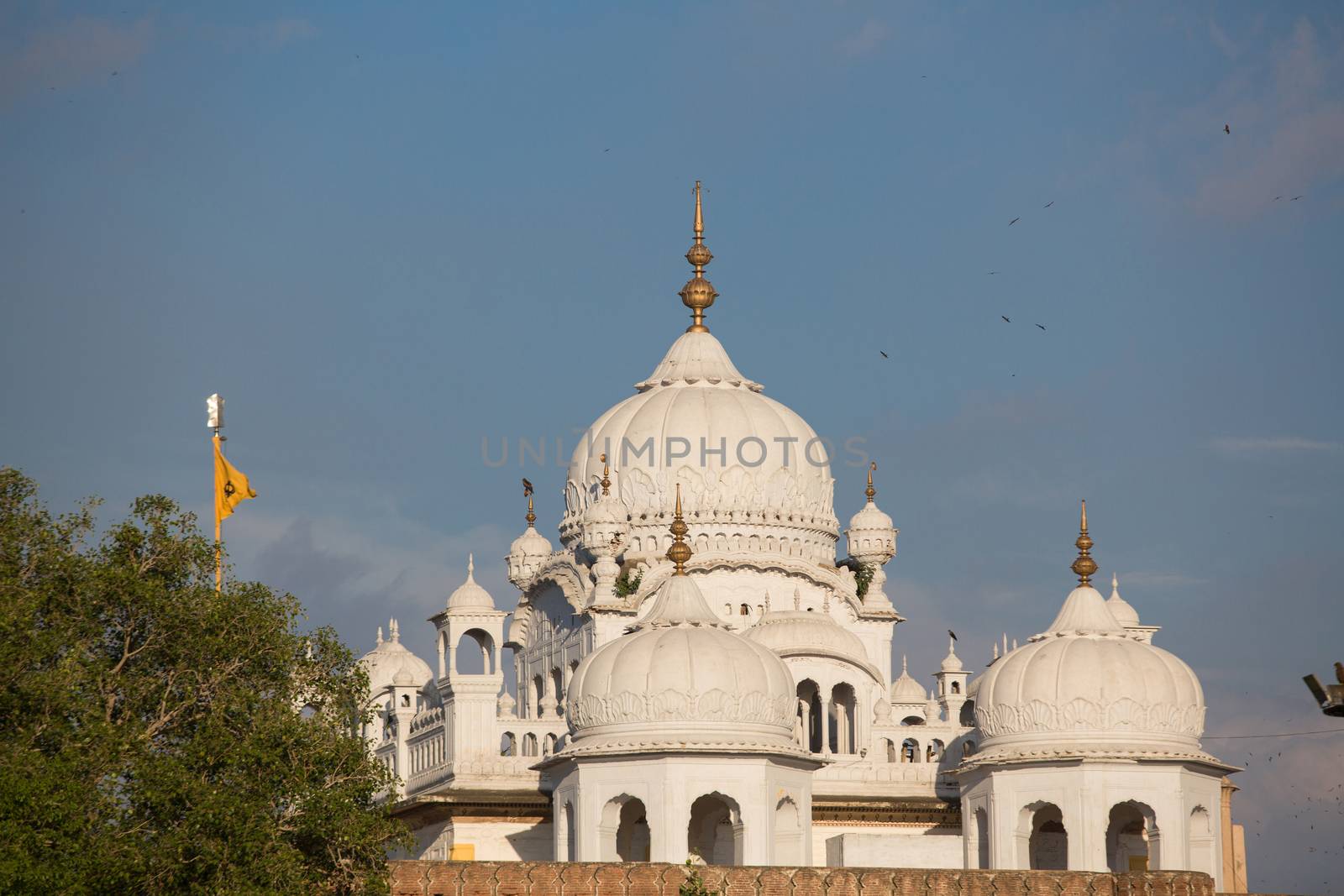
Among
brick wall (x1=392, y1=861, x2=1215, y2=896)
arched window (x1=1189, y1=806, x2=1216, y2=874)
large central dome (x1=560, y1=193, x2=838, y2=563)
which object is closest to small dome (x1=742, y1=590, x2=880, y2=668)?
large central dome (x1=560, y1=193, x2=838, y2=563)

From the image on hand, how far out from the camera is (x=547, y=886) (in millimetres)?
46875

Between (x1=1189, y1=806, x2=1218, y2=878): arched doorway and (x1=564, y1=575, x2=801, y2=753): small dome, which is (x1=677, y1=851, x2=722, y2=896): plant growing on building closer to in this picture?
(x1=564, y1=575, x2=801, y2=753): small dome

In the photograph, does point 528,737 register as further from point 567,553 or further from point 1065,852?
point 1065,852

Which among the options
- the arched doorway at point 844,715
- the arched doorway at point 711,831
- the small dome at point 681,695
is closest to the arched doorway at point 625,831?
the arched doorway at point 711,831

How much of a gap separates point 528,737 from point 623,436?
27.0 ft

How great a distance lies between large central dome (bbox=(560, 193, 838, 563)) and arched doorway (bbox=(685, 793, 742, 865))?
8.55m

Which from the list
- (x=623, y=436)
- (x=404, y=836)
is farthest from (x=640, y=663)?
(x=623, y=436)

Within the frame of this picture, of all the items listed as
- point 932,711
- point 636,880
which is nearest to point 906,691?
point 932,711

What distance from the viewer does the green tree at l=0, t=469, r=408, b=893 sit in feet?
141

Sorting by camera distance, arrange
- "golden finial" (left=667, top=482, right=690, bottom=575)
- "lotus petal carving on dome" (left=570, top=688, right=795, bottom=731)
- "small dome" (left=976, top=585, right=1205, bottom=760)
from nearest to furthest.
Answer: "lotus petal carving on dome" (left=570, top=688, right=795, bottom=731), "small dome" (left=976, top=585, right=1205, bottom=760), "golden finial" (left=667, top=482, right=690, bottom=575)

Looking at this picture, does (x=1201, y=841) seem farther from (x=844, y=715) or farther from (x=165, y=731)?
(x=165, y=731)

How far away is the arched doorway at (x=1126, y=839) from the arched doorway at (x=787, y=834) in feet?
17.7

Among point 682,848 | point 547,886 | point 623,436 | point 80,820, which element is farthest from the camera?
point 623,436

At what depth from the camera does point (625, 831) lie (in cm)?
5375
